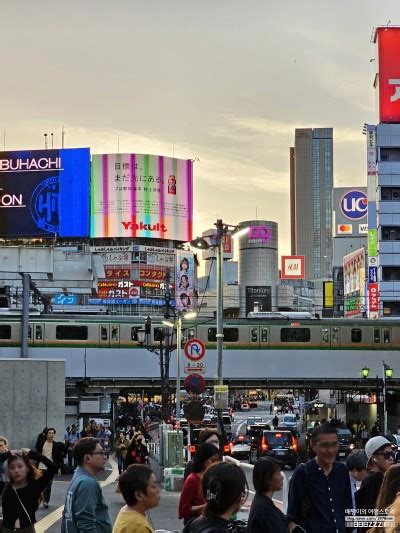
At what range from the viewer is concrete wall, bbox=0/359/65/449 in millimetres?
30281

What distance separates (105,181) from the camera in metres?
117

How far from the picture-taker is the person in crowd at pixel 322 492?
25.6ft

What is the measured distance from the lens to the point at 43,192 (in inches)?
4058

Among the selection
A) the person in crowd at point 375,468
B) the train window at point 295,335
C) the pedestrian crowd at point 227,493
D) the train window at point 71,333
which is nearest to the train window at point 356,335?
the train window at point 295,335

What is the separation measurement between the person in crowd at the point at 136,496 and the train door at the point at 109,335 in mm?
50317

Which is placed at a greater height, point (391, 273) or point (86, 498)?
point (391, 273)

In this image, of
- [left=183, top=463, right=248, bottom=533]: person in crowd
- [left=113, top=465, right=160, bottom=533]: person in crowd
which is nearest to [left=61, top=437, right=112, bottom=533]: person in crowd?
[left=113, top=465, right=160, bottom=533]: person in crowd

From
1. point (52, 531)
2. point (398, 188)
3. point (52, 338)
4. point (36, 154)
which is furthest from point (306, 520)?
point (36, 154)

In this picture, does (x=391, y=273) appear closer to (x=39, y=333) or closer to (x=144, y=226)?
(x=144, y=226)

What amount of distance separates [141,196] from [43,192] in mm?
17296

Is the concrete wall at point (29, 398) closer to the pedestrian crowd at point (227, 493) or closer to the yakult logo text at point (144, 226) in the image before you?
the pedestrian crowd at point (227, 493)

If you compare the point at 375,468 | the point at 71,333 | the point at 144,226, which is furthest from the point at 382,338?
the point at 144,226

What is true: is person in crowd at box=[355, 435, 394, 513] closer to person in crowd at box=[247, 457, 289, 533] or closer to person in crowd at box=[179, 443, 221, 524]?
person in crowd at box=[179, 443, 221, 524]

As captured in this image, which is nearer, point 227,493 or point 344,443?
point 227,493
